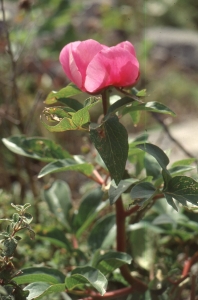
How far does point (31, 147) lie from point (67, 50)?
241 millimetres

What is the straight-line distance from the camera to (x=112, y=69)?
739 millimetres

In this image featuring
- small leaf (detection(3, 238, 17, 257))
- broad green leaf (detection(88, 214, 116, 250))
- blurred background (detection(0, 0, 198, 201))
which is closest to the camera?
small leaf (detection(3, 238, 17, 257))

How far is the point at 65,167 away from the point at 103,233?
25 centimetres

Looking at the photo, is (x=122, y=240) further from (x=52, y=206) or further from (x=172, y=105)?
(x=172, y=105)

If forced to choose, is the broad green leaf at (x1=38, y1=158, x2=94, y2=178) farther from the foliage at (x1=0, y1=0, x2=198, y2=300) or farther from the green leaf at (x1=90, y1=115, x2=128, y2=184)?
the green leaf at (x1=90, y1=115, x2=128, y2=184)

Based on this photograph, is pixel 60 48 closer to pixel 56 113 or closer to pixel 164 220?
pixel 164 220

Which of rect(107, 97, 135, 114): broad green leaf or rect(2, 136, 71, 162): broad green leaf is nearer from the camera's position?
rect(107, 97, 135, 114): broad green leaf

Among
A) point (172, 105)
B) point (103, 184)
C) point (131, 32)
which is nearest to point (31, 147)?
point (103, 184)

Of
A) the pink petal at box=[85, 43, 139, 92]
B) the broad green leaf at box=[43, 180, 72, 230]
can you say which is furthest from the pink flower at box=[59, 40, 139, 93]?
the broad green leaf at box=[43, 180, 72, 230]

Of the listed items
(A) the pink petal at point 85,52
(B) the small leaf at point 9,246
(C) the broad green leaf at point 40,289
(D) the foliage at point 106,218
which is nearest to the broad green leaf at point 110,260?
(D) the foliage at point 106,218

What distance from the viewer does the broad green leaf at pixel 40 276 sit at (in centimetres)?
80

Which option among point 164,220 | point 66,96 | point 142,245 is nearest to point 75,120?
point 66,96

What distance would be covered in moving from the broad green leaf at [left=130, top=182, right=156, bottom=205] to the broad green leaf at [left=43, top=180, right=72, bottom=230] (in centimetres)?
37

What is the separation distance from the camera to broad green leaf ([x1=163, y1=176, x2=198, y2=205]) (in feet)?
2.43
